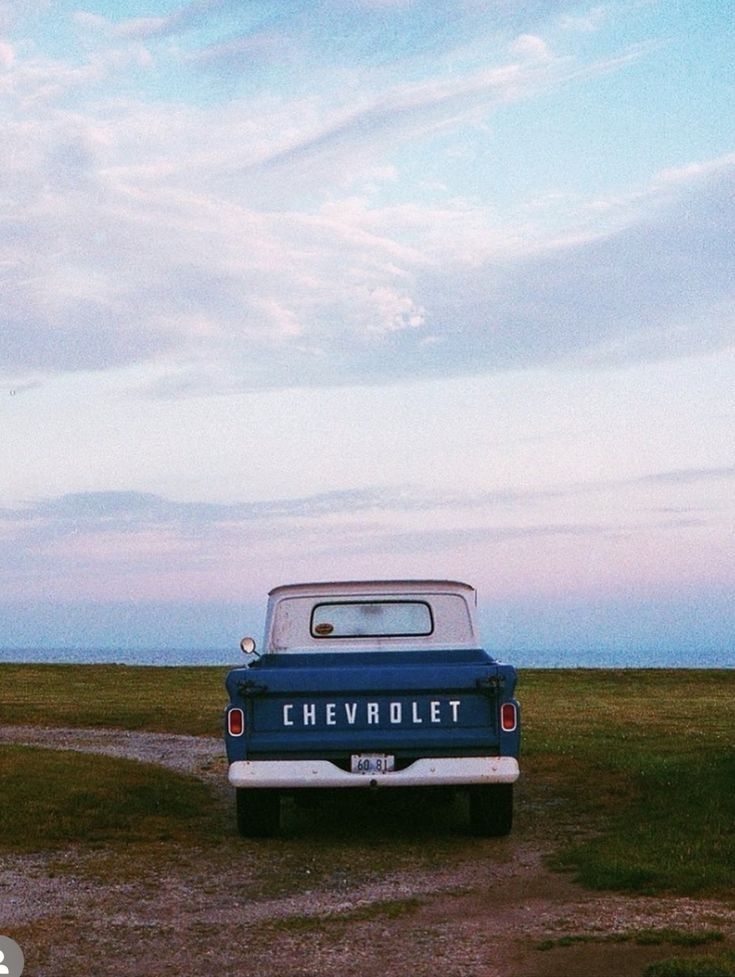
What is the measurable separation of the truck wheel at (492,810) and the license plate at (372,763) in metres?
0.94

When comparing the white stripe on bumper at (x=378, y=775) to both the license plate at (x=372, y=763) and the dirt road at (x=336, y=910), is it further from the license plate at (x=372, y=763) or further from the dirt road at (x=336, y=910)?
the dirt road at (x=336, y=910)

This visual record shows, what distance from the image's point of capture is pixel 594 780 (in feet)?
52.9

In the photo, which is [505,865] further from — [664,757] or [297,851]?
[664,757]

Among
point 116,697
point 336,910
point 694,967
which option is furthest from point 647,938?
point 116,697

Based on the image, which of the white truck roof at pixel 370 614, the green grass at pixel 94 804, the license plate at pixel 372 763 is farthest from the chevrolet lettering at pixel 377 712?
the white truck roof at pixel 370 614

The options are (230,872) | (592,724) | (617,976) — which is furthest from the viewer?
(592,724)

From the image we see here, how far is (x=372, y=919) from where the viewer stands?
29.9 ft

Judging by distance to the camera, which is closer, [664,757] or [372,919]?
[372,919]

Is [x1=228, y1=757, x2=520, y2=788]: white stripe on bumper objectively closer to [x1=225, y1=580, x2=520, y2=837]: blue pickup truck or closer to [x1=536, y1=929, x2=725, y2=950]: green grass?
[x1=225, y1=580, x2=520, y2=837]: blue pickup truck

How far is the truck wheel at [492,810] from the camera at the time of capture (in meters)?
12.4

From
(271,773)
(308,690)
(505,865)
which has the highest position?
(308,690)

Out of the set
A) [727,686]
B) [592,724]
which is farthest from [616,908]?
[727,686]

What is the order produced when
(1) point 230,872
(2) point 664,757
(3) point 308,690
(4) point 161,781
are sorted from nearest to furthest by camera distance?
(1) point 230,872
(3) point 308,690
(4) point 161,781
(2) point 664,757

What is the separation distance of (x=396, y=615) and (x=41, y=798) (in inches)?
172
